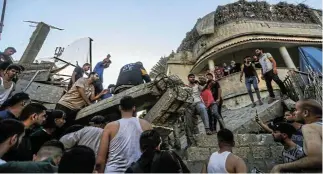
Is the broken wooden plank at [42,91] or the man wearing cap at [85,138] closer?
the man wearing cap at [85,138]

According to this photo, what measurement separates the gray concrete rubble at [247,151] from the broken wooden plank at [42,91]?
573 cm

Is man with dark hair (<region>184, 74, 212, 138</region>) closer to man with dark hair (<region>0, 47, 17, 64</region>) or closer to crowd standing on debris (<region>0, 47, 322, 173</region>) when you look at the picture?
crowd standing on debris (<region>0, 47, 322, 173</region>)

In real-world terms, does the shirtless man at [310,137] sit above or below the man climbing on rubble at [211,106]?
below

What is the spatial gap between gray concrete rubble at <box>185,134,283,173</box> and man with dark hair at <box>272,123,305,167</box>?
1.70 metres

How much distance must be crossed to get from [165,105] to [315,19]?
56.0 ft

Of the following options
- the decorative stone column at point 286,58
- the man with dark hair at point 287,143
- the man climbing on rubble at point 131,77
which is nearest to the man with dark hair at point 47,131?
the man climbing on rubble at point 131,77

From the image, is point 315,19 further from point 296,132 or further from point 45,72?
point 296,132

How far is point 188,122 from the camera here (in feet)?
21.3

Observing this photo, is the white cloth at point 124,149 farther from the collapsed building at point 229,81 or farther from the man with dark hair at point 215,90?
the man with dark hair at point 215,90

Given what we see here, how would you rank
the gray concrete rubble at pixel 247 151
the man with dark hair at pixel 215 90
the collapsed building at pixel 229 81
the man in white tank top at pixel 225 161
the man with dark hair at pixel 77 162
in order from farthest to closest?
1. the man with dark hair at pixel 215 90
2. the collapsed building at pixel 229 81
3. the gray concrete rubble at pixel 247 151
4. the man in white tank top at pixel 225 161
5. the man with dark hair at pixel 77 162

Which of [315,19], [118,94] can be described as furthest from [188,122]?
[315,19]

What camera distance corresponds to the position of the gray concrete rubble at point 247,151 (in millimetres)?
5387

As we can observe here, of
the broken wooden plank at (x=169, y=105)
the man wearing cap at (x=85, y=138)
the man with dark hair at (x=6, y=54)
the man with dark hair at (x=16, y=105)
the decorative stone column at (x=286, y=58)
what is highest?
the decorative stone column at (x=286, y=58)

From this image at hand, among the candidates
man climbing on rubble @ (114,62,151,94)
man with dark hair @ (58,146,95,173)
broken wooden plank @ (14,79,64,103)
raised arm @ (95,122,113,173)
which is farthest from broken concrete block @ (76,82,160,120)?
broken wooden plank @ (14,79,64,103)
